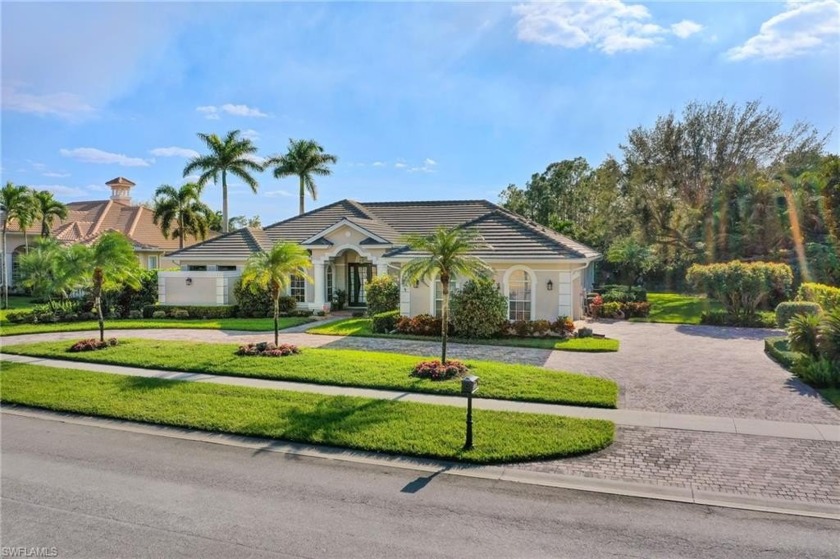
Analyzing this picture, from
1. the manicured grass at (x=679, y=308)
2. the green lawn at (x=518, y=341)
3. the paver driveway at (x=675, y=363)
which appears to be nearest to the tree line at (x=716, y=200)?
the manicured grass at (x=679, y=308)

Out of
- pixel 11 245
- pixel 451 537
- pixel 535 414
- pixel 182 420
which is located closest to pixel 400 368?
pixel 535 414

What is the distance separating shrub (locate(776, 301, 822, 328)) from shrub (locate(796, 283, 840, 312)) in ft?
0.91

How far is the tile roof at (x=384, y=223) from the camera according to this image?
2344 centimetres

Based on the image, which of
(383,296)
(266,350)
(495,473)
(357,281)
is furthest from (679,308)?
(495,473)

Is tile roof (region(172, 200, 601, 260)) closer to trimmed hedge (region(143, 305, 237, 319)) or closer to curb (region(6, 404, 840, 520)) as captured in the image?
trimmed hedge (region(143, 305, 237, 319))

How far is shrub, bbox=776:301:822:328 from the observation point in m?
19.4

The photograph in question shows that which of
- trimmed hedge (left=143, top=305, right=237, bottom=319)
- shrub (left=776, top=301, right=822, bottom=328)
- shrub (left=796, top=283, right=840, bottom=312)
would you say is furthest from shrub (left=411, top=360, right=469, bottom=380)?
trimmed hedge (left=143, top=305, right=237, bottom=319)

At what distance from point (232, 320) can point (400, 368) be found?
47.1 feet

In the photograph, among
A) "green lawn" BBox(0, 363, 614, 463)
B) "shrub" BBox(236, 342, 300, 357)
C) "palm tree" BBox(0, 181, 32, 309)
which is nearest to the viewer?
"green lawn" BBox(0, 363, 614, 463)

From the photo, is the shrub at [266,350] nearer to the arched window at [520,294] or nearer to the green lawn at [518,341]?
the green lawn at [518,341]

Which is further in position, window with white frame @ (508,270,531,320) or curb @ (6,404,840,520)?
window with white frame @ (508,270,531,320)

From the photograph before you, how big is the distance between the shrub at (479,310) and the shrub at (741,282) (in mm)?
11027

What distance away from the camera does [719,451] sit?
838 centimetres

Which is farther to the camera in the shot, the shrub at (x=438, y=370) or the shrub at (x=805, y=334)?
the shrub at (x=805, y=334)
